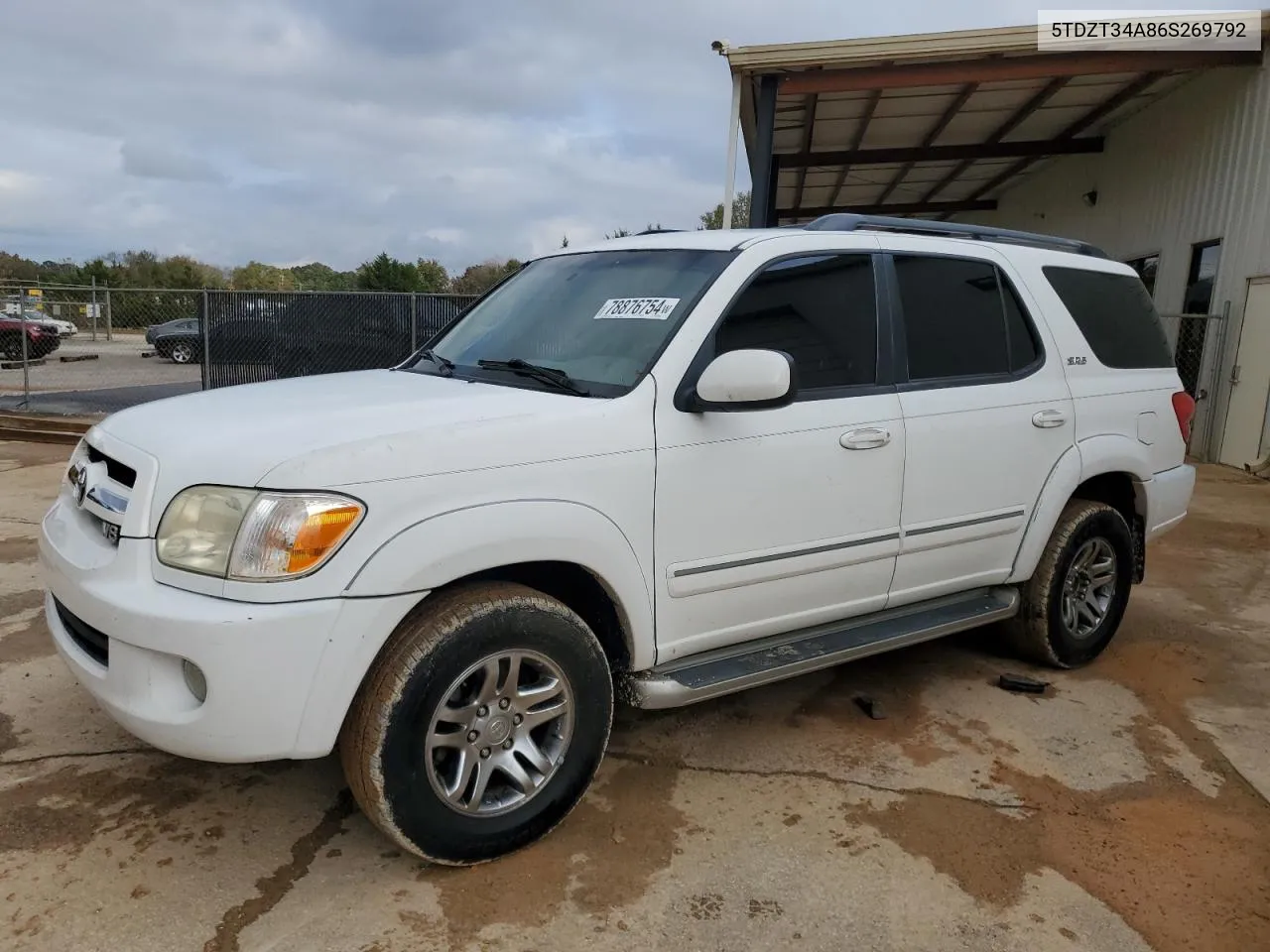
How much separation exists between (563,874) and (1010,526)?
2.40 metres

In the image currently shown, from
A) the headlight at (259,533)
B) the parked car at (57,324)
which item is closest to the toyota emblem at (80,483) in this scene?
the headlight at (259,533)

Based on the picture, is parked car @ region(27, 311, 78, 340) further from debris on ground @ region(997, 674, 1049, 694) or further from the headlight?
debris on ground @ region(997, 674, 1049, 694)

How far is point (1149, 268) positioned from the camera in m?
13.7

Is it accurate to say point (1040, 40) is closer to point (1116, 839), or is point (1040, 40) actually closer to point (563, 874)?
point (1116, 839)

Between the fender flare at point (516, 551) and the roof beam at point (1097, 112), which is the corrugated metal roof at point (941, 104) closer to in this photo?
the roof beam at point (1097, 112)

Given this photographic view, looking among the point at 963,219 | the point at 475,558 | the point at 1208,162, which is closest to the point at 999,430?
the point at 475,558

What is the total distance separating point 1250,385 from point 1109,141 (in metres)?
5.87

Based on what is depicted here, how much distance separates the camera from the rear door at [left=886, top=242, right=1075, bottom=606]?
366 cm

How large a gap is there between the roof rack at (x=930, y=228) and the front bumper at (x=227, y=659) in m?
2.29

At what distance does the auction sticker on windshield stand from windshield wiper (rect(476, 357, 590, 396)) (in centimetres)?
32

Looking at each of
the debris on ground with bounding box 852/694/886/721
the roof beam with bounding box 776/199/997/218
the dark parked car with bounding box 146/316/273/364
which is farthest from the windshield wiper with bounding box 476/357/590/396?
the roof beam with bounding box 776/199/997/218

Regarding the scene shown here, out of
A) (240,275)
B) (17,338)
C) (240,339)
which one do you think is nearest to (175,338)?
(17,338)

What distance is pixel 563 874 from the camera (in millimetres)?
2768

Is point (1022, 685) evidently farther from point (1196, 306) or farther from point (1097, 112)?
point (1097, 112)
